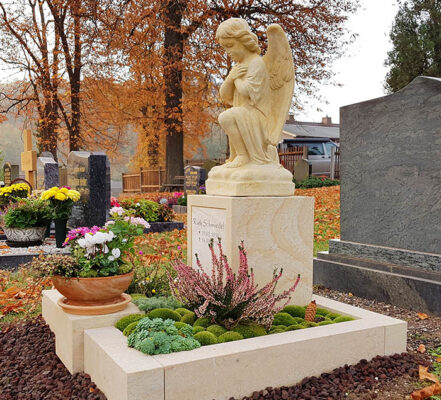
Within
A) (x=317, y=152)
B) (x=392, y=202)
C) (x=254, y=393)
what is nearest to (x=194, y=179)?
(x=392, y=202)

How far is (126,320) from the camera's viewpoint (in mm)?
3787

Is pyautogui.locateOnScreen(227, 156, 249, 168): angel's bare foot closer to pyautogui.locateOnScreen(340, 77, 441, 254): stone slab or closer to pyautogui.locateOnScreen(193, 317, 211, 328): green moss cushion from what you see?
pyautogui.locateOnScreen(193, 317, 211, 328): green moss cushion

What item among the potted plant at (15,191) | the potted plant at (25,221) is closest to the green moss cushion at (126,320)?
the potted plant at (25,221)

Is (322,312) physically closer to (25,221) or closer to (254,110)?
(254,110)

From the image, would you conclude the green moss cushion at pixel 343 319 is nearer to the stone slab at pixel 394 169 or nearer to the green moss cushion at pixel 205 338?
the green moss cushion at pixel 205 338

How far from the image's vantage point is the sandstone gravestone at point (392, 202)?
5.38 meters

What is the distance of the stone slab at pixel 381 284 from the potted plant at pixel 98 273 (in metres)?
3.11

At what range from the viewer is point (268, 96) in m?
4.72

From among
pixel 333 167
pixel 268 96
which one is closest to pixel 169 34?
pixel 333 167

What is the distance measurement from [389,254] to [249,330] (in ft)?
9.38

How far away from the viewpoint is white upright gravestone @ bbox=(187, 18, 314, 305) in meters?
4.32

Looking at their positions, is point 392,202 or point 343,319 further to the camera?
point 392,202

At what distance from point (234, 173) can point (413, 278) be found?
250 cm

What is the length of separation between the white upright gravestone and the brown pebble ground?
115 cm
